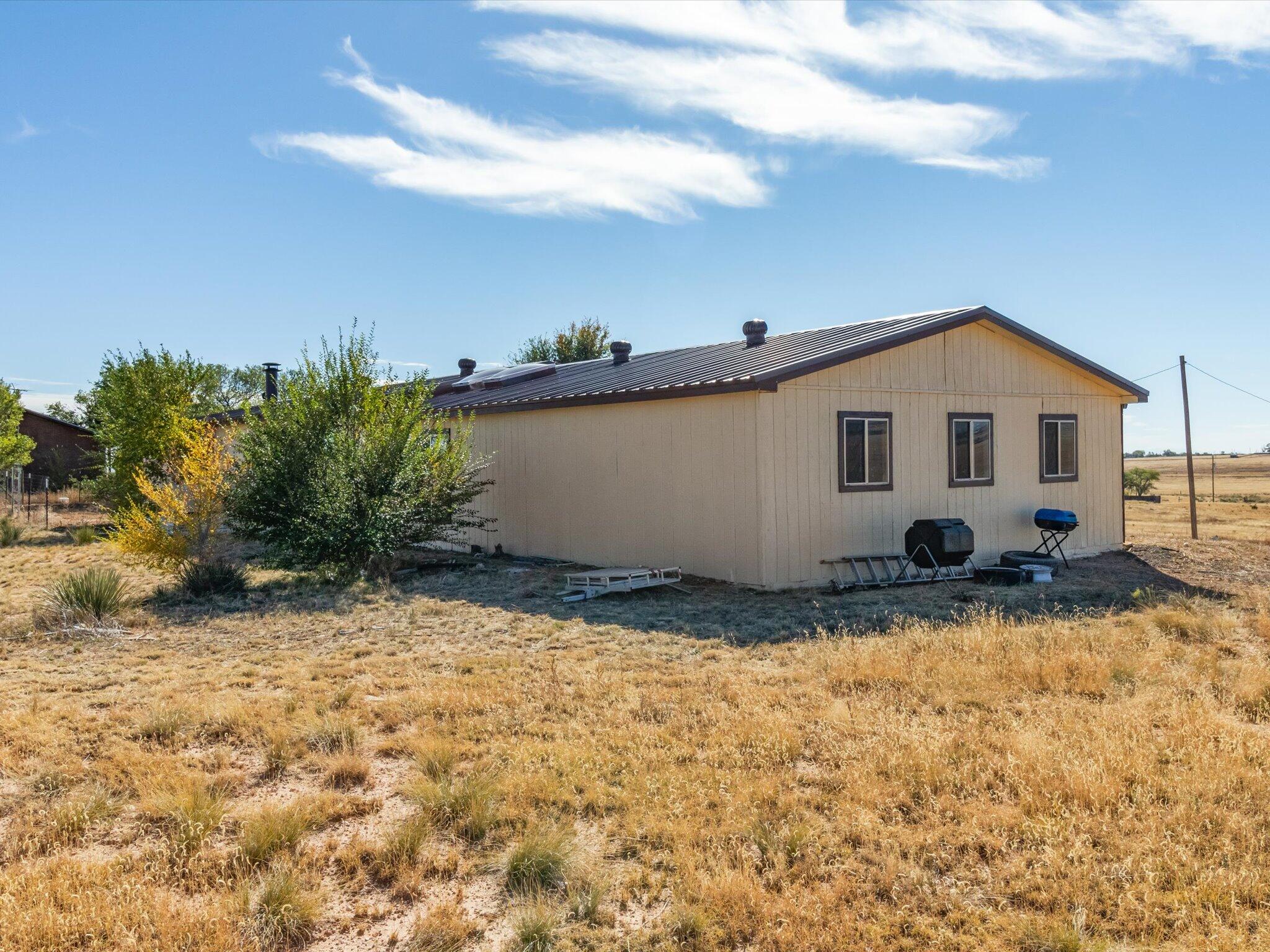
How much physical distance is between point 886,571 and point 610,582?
3.80m

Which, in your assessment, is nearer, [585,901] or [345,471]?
[585,901]

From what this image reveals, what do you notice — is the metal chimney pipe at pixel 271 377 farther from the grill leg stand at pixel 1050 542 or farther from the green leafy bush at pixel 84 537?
the grill leg stand at pixel 1050 542

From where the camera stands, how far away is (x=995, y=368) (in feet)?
45.9

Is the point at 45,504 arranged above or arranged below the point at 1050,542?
above

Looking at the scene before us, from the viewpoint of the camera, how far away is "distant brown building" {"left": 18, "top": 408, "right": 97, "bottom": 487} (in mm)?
32656

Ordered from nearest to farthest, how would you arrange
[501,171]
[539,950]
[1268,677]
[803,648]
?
[539,950]
[1268,677]
[803,648]
[501,171]

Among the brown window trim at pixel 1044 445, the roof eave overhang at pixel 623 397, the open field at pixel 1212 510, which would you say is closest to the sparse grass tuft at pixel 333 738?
the roof eave overhang at pixel 623 397

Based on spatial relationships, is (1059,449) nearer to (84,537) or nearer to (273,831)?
(273,831)

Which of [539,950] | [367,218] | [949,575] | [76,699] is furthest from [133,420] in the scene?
[539,950]

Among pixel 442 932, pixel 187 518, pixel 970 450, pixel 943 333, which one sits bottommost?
pixel 442 932

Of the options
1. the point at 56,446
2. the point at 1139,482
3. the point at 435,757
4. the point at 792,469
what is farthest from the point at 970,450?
the point at 56,446

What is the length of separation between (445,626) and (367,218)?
10367 millimetres

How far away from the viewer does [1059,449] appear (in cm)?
1479

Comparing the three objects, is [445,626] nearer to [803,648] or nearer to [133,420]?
[803,648]
